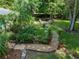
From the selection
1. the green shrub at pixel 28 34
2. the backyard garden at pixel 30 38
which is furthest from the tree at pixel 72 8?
the green shrub at pixel 28 34

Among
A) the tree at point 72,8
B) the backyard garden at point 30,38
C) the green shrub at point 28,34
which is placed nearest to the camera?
the backyard garden at point 30,38

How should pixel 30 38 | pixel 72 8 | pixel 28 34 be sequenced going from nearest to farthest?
pixel 30 38, pixel 28 34, pixel 72 8

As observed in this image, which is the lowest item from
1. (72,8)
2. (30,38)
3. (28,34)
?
(30,38)

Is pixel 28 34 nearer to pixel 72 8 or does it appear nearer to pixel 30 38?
pixel 30 38

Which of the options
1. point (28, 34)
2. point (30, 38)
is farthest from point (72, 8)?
point (30, 38)

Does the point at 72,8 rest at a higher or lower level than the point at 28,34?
higher

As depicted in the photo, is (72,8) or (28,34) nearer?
(28,34)

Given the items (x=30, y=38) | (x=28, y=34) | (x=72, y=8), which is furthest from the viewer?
(x=72, y=8)

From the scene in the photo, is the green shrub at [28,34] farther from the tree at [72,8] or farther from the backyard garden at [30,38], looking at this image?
the tree at [72,8]

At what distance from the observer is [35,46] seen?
346 inches

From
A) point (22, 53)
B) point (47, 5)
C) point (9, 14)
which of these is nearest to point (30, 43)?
point (22, 53)

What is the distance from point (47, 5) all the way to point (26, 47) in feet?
32.2

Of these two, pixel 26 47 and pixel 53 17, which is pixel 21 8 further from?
pixel 53 17

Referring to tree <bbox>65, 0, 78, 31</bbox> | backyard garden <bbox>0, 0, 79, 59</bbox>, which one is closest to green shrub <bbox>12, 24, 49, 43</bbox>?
backyard garden <bbox>0, 0, 79, 59</bbox>
